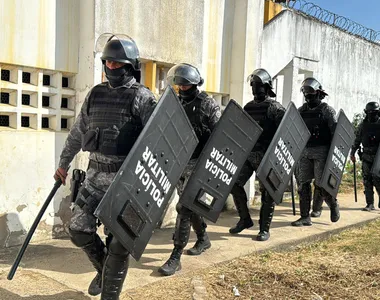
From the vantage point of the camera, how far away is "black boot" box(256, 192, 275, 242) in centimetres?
480

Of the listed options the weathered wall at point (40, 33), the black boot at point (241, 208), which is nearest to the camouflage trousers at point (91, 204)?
the weathered wall at point (40, 33)

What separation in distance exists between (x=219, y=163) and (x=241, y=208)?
1344 millimetres

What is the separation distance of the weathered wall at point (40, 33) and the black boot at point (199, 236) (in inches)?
77.4

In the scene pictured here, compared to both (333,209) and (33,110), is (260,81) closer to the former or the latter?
(333,209)

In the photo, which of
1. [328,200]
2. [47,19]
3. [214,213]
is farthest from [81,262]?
[328,200]

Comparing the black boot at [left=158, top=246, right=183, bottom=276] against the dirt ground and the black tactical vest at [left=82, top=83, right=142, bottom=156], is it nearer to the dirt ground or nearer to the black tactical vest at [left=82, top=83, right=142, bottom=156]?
the dirt ground

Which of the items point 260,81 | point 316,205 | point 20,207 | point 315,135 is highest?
point 260,81

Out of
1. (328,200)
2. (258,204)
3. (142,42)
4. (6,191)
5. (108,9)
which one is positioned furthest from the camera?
(258,204)

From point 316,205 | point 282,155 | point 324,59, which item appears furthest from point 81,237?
point 324,59

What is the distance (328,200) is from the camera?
5688mm

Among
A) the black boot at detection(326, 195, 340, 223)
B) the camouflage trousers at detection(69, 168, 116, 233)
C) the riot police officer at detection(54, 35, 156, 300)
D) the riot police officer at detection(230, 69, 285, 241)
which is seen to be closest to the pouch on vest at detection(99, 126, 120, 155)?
the riot police officer at detection(54, 35, 156, 300)

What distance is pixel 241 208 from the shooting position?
505cm

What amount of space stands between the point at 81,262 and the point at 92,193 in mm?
1251

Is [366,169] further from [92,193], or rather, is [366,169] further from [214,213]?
[92,193]
